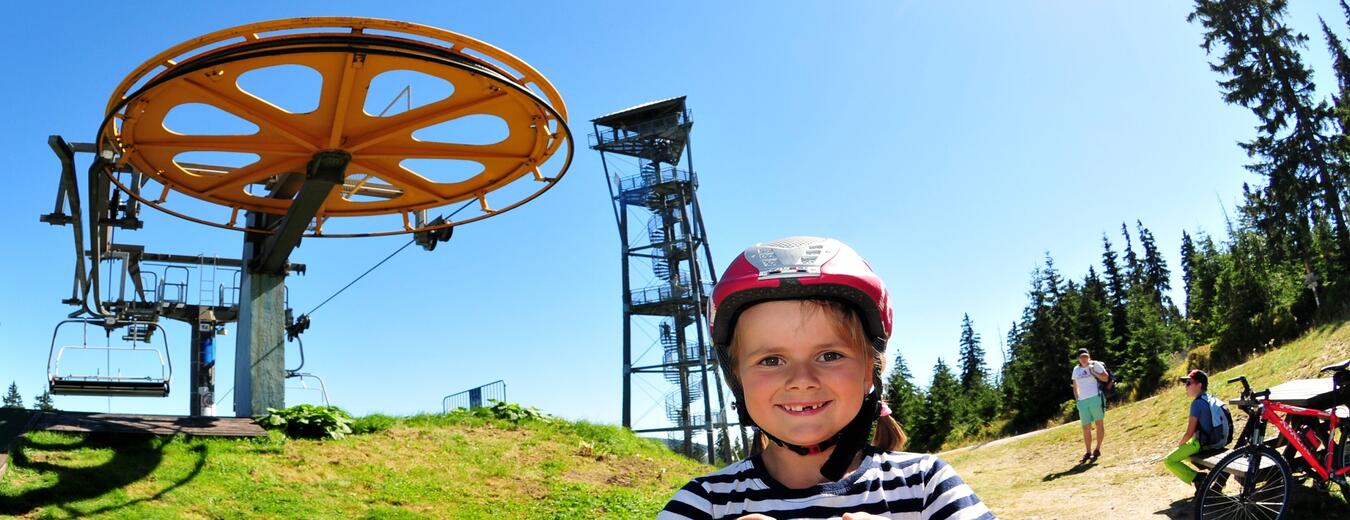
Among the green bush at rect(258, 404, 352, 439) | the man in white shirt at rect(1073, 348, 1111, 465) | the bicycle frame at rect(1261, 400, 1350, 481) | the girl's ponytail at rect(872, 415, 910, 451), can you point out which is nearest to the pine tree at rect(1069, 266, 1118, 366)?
the man in white shirt at rect(1073, 348, 1111, 465)

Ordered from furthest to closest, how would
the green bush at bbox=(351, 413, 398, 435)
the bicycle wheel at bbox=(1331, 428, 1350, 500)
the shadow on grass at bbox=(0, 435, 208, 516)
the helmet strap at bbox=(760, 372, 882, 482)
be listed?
the green bush at bbox=(351, 413, 398, 435) < the shadow on grass at bbox=(0, 435, 208, 516) < the bicycle wheel at bbox=(1331, 428, 1350, 500) < the helmet strap at bbox=(760, 372, 882, 482)

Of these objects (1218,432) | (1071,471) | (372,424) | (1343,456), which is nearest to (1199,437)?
(1218,432)

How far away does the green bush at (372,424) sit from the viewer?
11.1m

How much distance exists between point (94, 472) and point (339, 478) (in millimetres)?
2170

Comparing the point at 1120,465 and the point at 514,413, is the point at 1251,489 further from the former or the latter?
the point at 514,413

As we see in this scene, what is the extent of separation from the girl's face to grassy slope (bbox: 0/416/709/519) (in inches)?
278

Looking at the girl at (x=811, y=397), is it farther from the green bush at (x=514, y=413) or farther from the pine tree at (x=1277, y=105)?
the pine tree at (x=1277, y=105)

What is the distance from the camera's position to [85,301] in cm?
1157

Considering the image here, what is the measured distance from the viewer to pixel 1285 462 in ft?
23.3

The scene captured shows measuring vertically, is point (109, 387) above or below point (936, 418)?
above

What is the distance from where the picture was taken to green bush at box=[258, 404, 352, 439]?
34.7 feet

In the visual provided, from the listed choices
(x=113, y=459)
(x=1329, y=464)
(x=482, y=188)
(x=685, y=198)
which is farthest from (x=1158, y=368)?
(x=113, y=459)

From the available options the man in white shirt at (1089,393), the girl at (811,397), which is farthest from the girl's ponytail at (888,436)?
the man in white shirt at (1089,393)

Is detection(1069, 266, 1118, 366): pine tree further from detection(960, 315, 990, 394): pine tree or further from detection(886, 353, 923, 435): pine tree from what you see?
detection(960, 315, 990, 394): pine tree
